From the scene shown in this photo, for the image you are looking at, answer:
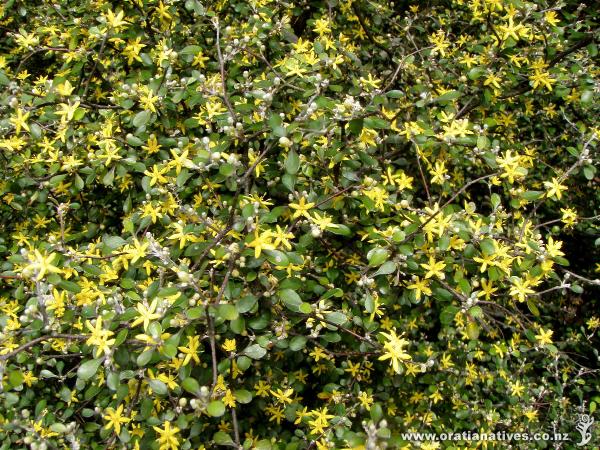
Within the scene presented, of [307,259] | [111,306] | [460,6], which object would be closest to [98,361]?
[111,306]

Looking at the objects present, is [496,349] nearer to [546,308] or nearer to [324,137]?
[546,308]

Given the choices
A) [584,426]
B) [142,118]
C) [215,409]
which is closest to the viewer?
[215,409]

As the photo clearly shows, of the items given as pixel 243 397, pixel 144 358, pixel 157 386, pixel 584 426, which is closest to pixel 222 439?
pixel 243 397

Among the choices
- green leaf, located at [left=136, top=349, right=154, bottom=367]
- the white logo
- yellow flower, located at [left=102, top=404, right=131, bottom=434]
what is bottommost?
the white logo

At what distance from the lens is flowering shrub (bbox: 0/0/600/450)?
1930 mm

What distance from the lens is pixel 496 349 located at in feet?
10.6

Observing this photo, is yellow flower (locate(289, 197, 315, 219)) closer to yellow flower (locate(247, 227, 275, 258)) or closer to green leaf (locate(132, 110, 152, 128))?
yellow flower (locate(247, 227, 275, 258))

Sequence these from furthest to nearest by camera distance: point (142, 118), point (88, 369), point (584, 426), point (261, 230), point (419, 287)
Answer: point (584, 426), point (142, 118), point (419, 287), point (261, 230), point (88, 369)

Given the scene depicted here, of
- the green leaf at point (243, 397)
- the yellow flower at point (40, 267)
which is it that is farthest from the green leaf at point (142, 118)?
the green leaf at point (243, 397)

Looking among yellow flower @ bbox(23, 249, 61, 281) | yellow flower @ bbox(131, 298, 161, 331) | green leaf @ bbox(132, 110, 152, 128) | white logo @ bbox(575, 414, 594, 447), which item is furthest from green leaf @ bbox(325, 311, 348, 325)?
white logo @ bbox(575, 414, 594, 447)

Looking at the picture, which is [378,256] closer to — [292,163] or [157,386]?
[292,163]

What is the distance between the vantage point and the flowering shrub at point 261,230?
1.93 metres

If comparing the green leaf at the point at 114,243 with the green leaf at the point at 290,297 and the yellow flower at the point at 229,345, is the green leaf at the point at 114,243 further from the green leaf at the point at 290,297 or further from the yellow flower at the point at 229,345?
the green leaf at the point at 290,297

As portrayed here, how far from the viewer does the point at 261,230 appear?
1960 millimetres
